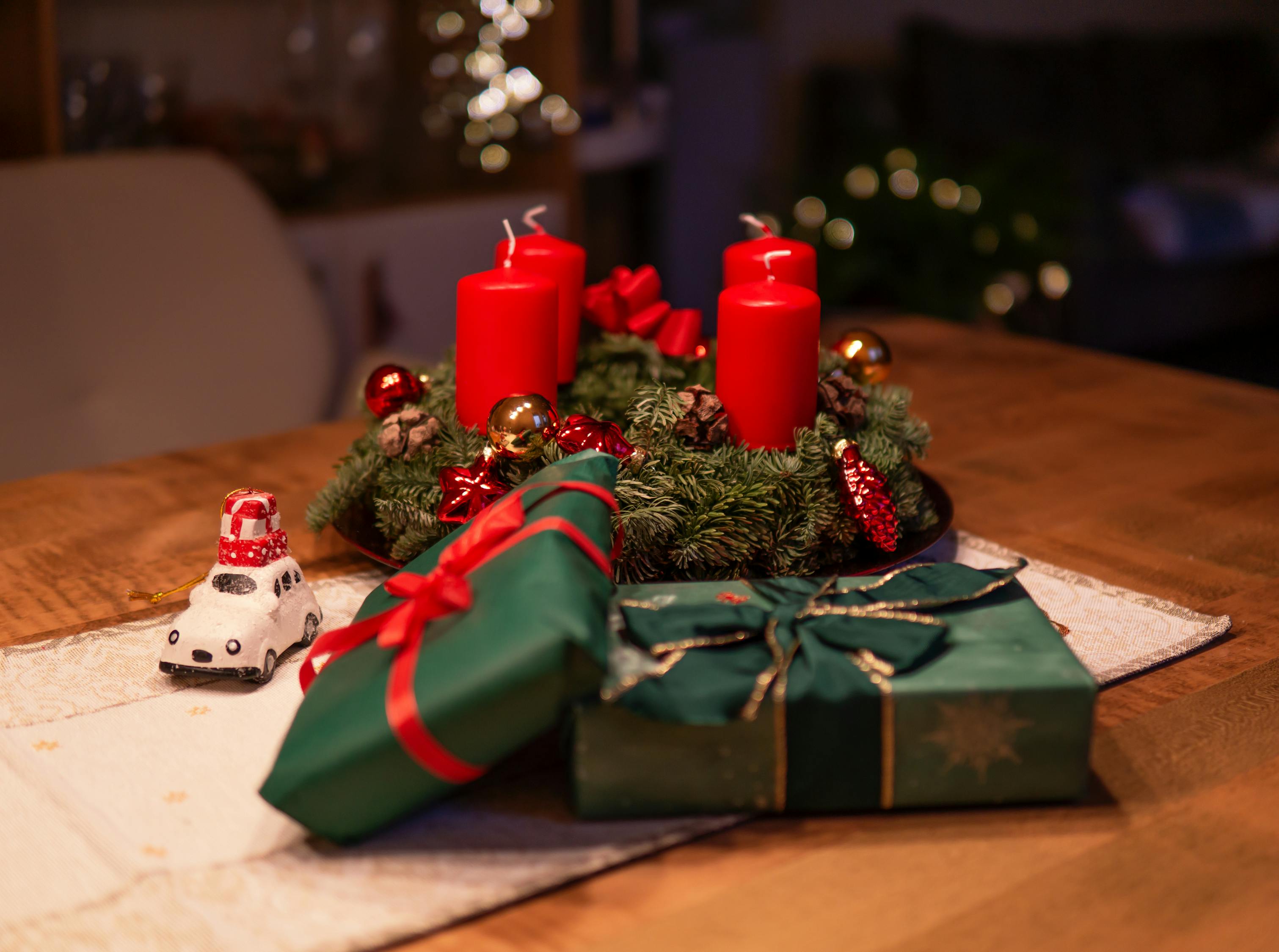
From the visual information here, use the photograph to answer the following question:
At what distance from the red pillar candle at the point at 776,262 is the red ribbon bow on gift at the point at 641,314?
0.06 meters

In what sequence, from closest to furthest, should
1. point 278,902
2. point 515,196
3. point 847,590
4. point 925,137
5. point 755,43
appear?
1. point 278,902
2. point 847,590
3. point 515,196
4. point 925,137
5. point 755,43

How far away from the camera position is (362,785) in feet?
1.65

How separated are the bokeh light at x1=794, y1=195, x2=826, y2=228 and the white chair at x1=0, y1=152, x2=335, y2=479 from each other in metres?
1.55

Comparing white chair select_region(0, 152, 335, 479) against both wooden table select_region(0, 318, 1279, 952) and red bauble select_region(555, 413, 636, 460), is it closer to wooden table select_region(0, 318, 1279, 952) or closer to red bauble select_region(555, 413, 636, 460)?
wooden table select_region(0, 318, 1279, 952)

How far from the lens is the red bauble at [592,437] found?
733 millimetres

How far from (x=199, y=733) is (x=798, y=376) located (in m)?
0.43

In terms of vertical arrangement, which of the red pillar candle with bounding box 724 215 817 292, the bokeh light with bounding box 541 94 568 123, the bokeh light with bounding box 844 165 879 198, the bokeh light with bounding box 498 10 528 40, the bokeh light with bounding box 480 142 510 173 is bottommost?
the red pillar candle with bounding box 724 215 817 292

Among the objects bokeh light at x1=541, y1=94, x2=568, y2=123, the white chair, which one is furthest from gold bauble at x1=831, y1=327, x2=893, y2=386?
bokeh light at x1=541, y1=94, x2=568, y2=123

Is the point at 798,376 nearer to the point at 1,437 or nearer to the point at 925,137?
the point at 1,437

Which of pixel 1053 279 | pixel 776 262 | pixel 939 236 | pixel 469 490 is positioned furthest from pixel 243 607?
pixel 1053 279

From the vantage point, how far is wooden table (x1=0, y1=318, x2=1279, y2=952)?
49 centimetres

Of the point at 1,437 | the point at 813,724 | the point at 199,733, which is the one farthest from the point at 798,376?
the point at 1,437

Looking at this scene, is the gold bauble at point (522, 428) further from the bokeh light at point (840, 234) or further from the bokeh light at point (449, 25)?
the bokeh light at point (840, 234)

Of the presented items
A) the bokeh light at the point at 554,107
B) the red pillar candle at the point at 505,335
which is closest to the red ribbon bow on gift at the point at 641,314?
the red pillar candle at the point at 505,335
